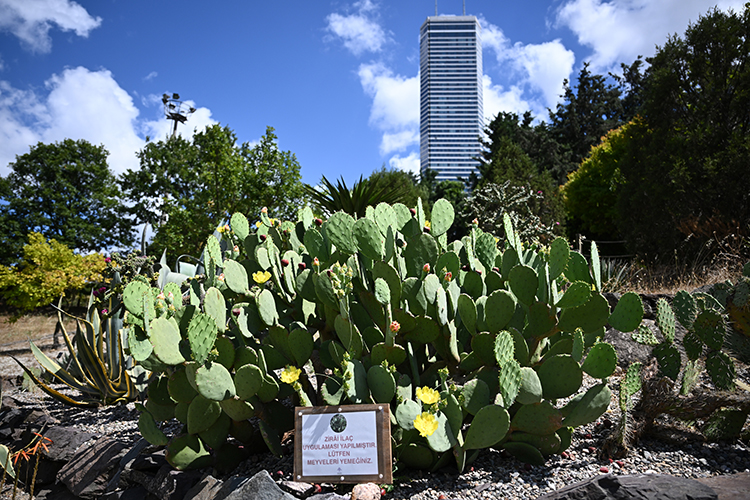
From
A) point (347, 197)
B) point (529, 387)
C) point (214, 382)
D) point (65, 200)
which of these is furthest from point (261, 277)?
point (65, 200)

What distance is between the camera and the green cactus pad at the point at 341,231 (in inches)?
88.4

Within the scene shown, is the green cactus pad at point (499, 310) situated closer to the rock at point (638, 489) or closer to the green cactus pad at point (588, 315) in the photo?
the green cactus pad at point (588, 315)

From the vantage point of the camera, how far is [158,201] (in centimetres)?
2064

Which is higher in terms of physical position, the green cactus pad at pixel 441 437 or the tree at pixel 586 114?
the tree at pixel 586 114

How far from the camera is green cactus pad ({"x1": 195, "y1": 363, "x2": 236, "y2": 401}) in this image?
73.6 inches

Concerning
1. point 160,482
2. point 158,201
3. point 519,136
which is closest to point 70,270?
point 158,201

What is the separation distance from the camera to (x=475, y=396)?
195cm

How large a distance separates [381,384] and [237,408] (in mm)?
665

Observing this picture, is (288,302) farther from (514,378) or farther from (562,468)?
(562,468)

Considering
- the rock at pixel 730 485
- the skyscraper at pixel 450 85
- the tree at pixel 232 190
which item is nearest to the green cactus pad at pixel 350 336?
the rock at pixel 730 485

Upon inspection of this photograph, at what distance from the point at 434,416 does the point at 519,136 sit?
79.4ft

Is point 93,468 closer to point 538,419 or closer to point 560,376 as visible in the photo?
point 538,419

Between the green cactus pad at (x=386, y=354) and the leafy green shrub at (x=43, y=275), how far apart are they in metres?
10.5

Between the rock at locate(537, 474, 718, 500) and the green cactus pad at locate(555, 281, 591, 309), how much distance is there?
71 centimetres
